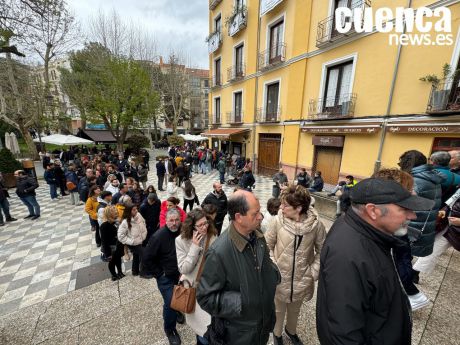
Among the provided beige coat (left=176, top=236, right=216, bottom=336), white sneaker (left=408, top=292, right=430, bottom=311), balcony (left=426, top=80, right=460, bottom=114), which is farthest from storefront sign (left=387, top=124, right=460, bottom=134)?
beige coat (left=176, top=236, right=216, bottom=336)

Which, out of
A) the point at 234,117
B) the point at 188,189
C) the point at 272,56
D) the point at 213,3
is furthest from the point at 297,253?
the point at 213,3

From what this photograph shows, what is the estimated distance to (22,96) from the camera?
475 inches

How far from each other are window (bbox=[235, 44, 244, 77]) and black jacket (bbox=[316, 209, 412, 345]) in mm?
15319

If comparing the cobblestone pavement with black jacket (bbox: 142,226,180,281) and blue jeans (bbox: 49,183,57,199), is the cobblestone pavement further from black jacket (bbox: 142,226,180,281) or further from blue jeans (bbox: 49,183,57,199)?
black jacket (bbox: 142,226,180,281)

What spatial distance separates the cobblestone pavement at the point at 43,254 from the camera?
10.9ft

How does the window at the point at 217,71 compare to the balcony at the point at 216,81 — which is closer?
the balcony at the point at 216,81

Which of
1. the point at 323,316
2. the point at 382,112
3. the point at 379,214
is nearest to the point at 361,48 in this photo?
the point at 382,112

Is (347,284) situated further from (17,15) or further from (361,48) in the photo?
(17,15)

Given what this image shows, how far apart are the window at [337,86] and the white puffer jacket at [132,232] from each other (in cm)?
921

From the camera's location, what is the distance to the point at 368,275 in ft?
3.70

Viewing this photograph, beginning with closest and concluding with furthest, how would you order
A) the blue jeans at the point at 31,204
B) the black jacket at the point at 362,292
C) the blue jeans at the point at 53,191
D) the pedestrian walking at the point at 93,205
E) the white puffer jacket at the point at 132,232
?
the black jacket at the point at 362,292 → the white puffer jacket at the point at 132,232 → the pedestrian walking at the point at 93,205 → the blue jeans at the point at 31,204 → the blue jeans at the point at 53,191

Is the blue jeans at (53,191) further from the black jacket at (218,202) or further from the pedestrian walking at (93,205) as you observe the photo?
the black jacket at (218,202)

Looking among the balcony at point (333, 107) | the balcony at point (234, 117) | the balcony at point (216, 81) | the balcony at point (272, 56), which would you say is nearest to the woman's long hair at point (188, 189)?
the balcony at point (333, 107)

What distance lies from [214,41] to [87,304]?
63.5ft
